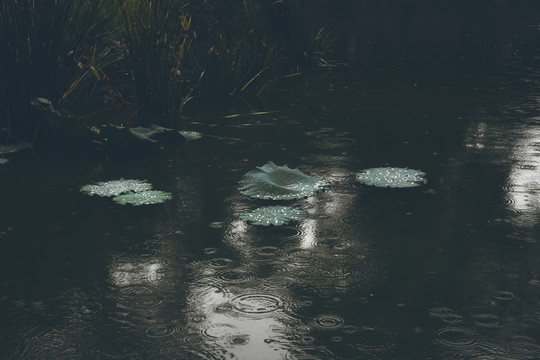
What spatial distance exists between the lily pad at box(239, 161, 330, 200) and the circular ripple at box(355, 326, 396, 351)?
1626 millimetres

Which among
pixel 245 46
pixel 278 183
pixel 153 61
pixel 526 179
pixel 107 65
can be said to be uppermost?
pixel 153 61

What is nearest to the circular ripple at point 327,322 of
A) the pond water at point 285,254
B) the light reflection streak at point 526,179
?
the pond water at point 285,254

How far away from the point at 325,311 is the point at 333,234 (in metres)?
0.89

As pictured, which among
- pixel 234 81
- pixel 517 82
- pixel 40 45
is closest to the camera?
pixel 40 45

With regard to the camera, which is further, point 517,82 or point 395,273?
point 517,82

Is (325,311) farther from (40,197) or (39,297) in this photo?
(40,197)

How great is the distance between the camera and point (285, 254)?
3480 millimetres

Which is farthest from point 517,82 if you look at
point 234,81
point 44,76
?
point 44,76

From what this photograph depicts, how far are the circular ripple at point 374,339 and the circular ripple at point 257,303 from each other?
1.19 feet

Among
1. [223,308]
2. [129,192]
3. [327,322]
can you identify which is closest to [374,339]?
[327,322]

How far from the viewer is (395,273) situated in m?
3.26

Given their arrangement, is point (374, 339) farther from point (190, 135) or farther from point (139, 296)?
point (190, 135)

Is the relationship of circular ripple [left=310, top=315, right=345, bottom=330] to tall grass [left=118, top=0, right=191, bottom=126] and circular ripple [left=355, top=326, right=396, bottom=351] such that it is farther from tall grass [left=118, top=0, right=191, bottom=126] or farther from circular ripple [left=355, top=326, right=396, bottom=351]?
tall grass [left=118, top=0, right=191, bottom=126]

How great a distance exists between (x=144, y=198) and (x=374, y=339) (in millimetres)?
2037
